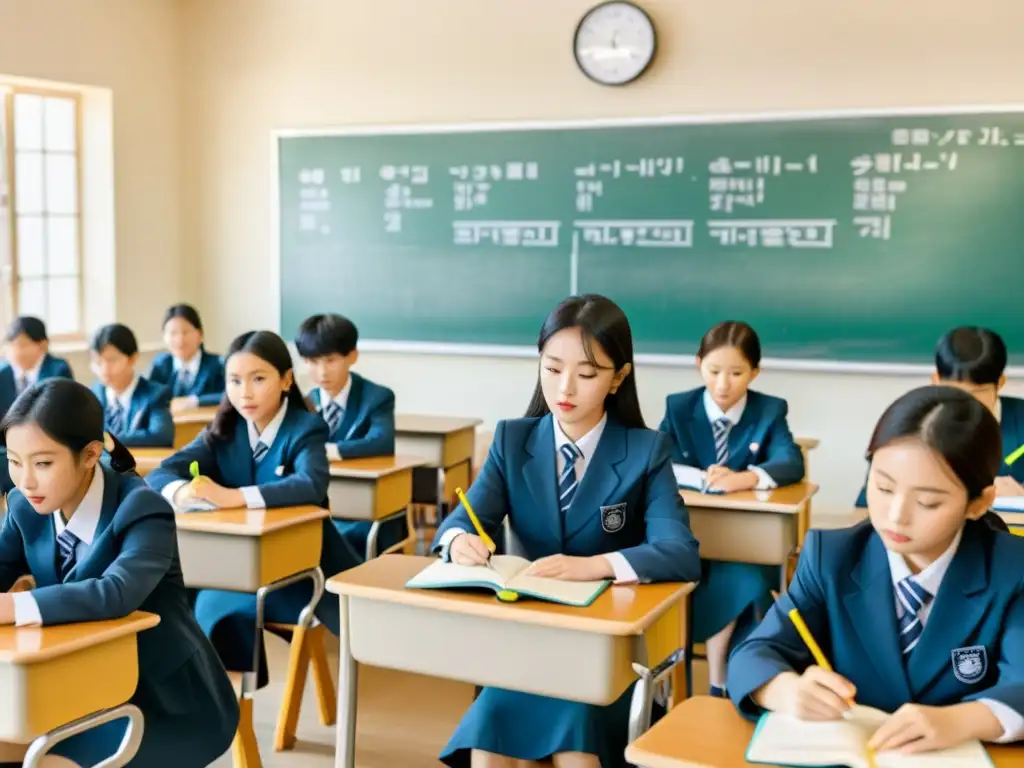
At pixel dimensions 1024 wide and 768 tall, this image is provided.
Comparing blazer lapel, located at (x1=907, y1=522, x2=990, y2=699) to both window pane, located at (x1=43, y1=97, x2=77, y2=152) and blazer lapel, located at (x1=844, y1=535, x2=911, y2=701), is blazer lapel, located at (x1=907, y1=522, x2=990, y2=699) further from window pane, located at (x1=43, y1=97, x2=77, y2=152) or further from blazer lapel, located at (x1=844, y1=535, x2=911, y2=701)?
window pane, located at (x1=43, y1=97, x2=77, y2=152)

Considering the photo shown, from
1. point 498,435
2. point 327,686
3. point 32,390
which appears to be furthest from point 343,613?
point 327,686

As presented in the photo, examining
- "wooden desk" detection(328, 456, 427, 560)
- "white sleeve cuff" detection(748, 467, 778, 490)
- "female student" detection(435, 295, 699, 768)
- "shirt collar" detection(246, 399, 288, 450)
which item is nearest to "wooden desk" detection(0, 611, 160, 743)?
"female student" detection(435, 295, 699, 768)

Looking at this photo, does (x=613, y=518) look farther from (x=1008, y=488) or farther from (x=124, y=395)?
(x=124, y=395)

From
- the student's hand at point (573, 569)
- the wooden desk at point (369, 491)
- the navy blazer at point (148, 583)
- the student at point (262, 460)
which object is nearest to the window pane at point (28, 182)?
the wooden desk at point (369, 491)

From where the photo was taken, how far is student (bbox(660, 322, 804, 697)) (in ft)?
11.0

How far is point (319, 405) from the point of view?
4414mm

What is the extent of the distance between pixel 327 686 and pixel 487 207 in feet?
10.3

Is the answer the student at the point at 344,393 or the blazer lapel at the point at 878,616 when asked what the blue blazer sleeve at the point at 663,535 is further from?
the student at the point at 344,393

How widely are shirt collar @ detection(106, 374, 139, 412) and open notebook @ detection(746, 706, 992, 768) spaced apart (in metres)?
3.44

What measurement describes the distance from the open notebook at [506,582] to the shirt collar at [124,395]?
261 centimetres

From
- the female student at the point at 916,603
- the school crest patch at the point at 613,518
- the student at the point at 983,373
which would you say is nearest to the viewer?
the female student at the point at 916,603

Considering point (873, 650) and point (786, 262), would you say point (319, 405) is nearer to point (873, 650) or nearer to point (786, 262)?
point (786, 262)

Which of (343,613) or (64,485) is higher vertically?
(64,485)

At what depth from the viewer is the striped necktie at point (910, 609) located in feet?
5.37
